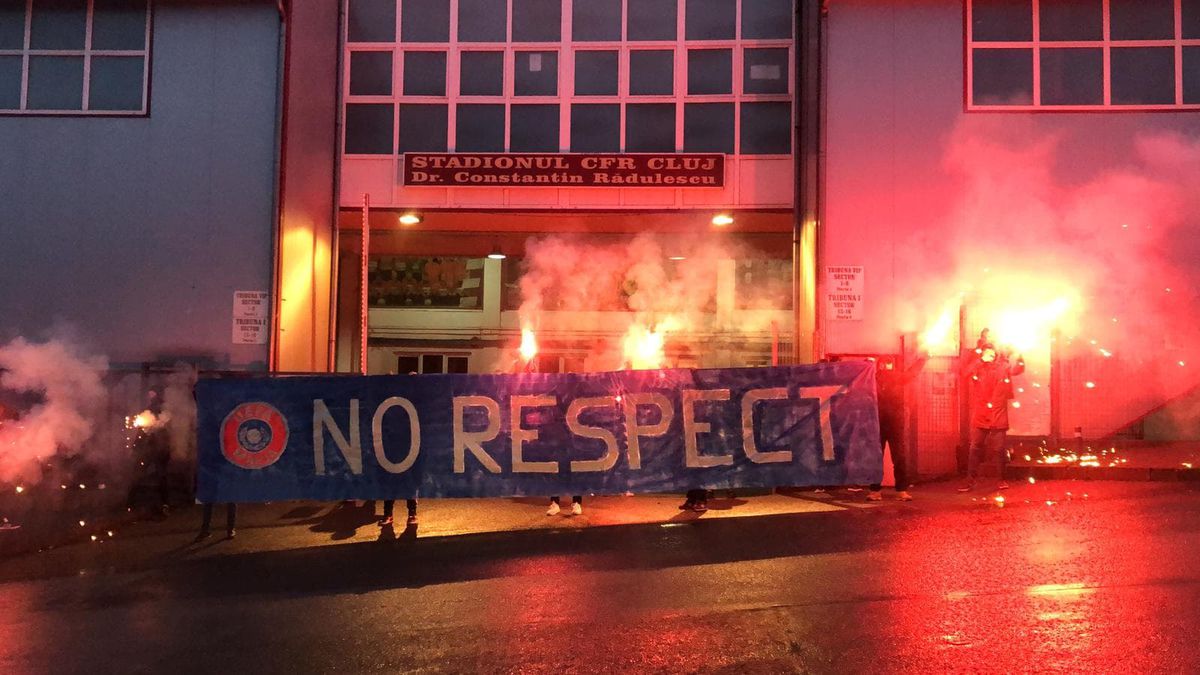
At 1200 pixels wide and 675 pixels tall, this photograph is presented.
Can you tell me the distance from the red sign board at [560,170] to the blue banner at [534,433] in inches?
159

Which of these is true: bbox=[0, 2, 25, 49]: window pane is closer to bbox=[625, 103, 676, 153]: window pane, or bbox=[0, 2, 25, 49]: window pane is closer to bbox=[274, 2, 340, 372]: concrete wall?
bbox=[274, 2, 340, 372]: concrete wall

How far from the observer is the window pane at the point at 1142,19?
10.5m

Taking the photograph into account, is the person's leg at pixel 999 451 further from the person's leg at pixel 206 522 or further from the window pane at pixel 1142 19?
the person's leg at pixel 206 522

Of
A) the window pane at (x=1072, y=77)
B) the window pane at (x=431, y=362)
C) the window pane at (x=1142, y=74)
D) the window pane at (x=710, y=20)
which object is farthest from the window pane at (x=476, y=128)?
the window pane at (x=431, y=362)

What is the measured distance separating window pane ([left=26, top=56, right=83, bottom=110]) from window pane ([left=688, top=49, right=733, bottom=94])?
773cm

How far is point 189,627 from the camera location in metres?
5.11

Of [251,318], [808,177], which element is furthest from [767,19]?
[251,318]

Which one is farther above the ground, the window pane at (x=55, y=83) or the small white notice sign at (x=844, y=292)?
the window pane at (x=55, y=83)

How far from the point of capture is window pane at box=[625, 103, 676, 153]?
11516 mm

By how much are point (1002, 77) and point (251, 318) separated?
9442mm

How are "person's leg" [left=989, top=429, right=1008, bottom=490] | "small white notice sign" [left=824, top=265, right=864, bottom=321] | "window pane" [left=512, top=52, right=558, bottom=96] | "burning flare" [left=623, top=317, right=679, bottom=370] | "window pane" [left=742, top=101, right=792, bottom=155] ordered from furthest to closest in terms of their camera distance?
"burning flare" [left=623, top=317, right=679, bottom=370] → "window pane" [left=512, top=52, right=558, bottom=96] → "window pane" [left=742, top=101, right=792, bottom=155] → "small white notice sign" [left=824, top=265, right=864, bottom=321] → "person's leg" [left=989, top=429, right=1008, bottom=490]

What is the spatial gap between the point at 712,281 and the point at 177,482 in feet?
30.8

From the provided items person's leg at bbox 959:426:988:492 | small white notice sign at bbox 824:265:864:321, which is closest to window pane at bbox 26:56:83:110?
small white notice sign at bbox 824:265:864:321

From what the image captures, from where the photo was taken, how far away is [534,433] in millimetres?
7969
